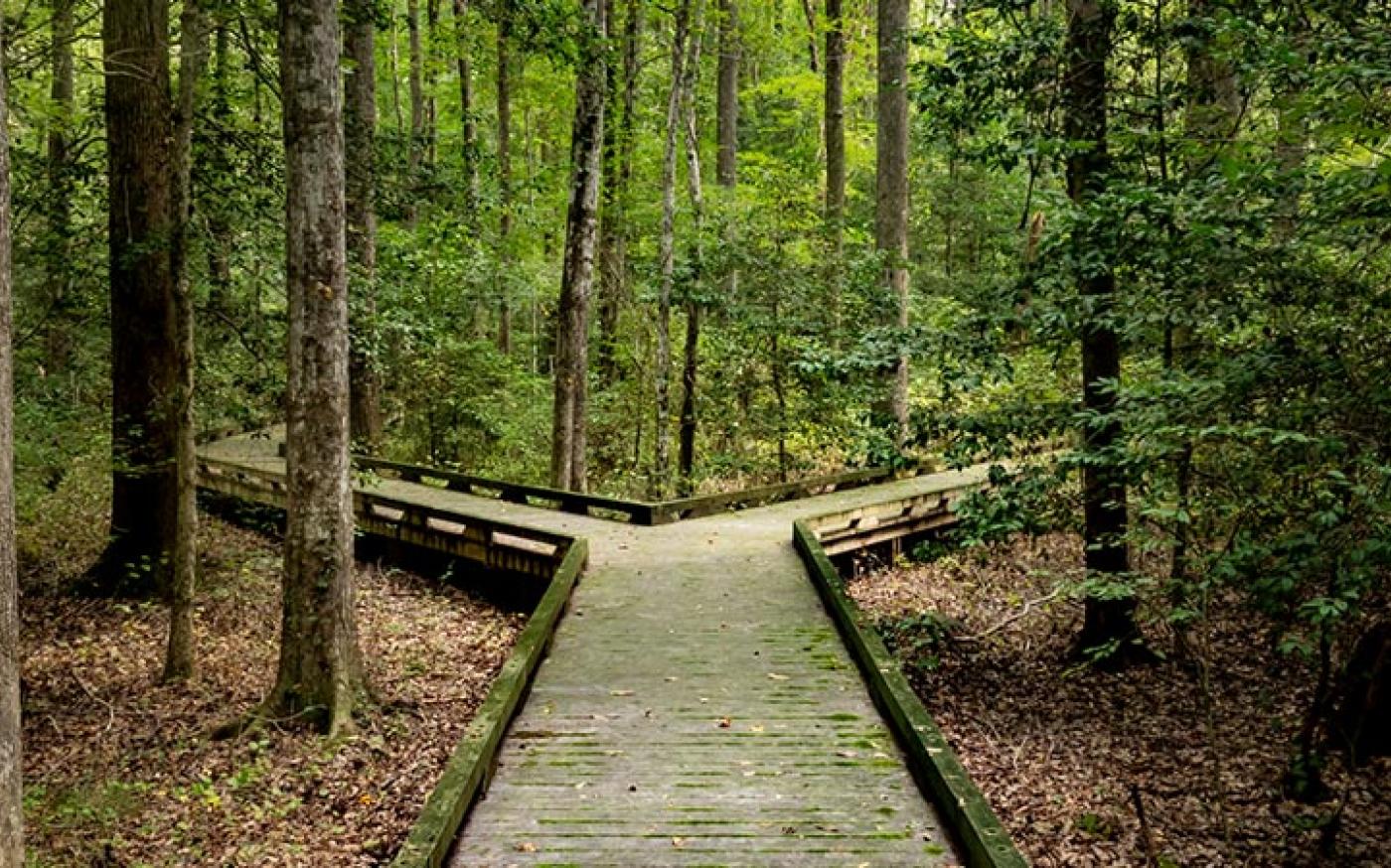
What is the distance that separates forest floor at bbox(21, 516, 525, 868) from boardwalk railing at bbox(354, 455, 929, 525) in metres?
2.01

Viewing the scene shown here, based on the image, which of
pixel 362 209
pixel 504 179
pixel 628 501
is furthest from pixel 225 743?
pixel 504 179

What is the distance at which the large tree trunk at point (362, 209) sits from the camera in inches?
410

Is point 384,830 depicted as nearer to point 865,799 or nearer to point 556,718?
point 556,718

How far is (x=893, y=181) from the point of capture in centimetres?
1556

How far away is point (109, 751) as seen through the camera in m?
7.74

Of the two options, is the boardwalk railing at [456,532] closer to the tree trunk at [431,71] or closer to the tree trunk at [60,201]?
the tree trunk at [60,201]

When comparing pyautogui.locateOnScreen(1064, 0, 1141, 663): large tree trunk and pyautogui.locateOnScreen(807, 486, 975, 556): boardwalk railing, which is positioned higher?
pyautogui.locateOnScreen(1064, 0, 1141, 663): large tree trunk

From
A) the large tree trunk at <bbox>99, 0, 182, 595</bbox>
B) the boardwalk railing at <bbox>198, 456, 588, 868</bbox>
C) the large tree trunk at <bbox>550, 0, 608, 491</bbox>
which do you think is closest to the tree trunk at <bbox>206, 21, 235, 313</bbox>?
the large tree trunk at <bbox>99, 0, 182, 595</bbox>

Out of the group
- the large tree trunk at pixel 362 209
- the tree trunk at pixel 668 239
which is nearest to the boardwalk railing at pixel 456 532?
the large tree trunk at pixel 362 209

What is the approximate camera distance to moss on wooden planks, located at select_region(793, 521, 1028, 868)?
15.3ft

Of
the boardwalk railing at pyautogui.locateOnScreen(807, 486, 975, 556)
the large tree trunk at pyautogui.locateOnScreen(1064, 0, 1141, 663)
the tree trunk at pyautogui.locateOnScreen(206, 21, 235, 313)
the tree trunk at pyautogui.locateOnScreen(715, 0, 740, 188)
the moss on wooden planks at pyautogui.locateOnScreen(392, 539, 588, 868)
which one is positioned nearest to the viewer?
the moss on wooden planks at pyautogui.locateOnScreen(392, 539, 588, 868)

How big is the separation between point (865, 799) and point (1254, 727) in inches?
182

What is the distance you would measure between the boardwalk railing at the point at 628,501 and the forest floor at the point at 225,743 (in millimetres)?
2009

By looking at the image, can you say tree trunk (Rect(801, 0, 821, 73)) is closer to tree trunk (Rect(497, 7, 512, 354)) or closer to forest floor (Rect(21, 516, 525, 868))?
tree trunk (Rect(497, 7, 512, 354))
